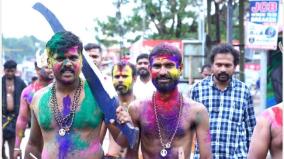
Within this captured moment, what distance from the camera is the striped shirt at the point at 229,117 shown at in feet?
22.4

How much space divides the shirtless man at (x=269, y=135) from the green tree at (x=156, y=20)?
814 inches

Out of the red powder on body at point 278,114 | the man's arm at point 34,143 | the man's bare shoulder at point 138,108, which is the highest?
the red powder on body at point 278,114

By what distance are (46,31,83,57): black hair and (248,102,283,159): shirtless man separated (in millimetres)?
1423

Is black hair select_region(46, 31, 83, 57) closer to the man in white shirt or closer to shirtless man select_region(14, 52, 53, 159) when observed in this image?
shirtless man select_region(14, 52, 53, 159)

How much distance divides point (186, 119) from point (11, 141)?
218 inches

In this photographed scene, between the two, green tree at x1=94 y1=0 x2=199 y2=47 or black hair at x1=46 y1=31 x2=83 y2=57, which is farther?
green tree at x1=94 y1=0 x2=199 y2=47

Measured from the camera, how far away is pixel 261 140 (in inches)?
184

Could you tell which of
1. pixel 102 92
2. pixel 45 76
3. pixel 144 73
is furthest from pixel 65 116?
pixel 144 73

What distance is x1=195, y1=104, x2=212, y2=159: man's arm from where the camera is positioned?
18.2 feet

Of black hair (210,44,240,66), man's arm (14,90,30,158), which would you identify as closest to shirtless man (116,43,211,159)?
black hair (210,44,240,66)

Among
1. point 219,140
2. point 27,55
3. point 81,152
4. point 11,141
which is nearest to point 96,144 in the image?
point 81,152

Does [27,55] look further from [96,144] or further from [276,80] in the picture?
[96,144]

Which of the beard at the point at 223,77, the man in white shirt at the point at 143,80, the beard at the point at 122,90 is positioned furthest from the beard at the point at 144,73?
the beard at the point at 223,77

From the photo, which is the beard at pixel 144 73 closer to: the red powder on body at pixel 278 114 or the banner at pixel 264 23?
the banner at pixel 264 23
